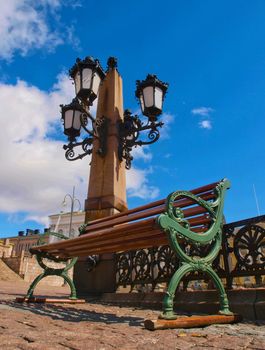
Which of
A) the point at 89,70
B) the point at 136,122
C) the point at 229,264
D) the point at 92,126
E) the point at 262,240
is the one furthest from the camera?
the point at 136,122

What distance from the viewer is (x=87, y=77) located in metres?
5.60

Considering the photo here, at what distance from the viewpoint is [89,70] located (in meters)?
5.64

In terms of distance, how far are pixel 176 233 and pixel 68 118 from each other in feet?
14.3

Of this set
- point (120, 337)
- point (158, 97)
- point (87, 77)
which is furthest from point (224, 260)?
point (87, 77)

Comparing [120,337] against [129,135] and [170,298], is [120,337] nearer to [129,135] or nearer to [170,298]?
[170,298]

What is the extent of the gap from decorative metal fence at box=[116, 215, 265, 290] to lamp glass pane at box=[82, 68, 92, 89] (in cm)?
286

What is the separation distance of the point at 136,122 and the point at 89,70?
5.33 feet

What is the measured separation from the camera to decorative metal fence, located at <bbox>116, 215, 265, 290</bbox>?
280cm

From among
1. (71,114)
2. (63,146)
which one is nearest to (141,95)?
(71,114)

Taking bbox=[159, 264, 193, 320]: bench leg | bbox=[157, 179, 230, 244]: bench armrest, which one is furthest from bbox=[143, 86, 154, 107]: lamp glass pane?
bbox=[159, 264, 193, 320]: bench leg

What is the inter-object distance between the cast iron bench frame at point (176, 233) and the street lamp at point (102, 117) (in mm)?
2724

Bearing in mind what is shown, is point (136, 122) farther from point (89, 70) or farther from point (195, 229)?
point (195, 229)

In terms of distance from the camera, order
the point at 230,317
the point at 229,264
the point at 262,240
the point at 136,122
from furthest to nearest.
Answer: the point at 136,122 → the point at 229,264 → the point at 262,240 → the point at 230,317

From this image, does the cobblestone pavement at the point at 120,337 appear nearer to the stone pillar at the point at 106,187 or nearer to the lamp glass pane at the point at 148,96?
the stone pillar at the point at 106,187
